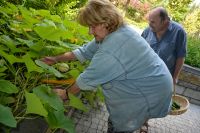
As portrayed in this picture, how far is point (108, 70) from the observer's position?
2.24m

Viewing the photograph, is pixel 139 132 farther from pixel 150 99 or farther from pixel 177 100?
pixel 150 99

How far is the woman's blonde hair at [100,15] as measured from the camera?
89.8 inches

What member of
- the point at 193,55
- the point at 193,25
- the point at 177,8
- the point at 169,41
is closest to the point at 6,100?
the point at 169,41

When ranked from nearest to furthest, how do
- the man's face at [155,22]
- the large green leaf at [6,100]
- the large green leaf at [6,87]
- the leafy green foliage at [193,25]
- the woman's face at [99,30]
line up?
the large green leaf at [6,87]
the large green leaf at [6,100]
the woman's face at [99,30]
the man's face at [155,22]
the leafy green foliage at [193,25]

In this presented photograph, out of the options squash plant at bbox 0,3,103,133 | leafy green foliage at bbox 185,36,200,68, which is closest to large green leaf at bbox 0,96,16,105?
squash plant at bbox 0,3,103,133

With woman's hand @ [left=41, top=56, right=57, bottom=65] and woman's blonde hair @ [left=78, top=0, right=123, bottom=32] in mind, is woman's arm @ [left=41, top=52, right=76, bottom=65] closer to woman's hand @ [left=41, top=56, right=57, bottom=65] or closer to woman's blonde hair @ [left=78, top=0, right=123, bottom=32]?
woman's hand @ [left=41, top=56, right=57, bottom=65]

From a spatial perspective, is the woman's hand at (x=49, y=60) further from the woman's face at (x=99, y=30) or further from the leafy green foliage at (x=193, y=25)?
the leafy green foliage at (x=193, y=25)

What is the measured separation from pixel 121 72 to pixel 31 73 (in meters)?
0.58

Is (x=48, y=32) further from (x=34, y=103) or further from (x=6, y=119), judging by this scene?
(x=6, y=119)

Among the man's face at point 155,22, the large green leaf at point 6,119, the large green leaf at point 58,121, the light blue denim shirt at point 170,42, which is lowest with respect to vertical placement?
the light blue denim shirt at point 170,42

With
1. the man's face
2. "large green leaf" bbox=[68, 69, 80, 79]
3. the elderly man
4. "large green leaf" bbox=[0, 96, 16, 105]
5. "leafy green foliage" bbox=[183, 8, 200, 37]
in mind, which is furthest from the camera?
"leafy green foliage" bbox=[183, 8, 200, 37]

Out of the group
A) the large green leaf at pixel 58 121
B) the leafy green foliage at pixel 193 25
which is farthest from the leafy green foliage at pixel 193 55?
the large green leaf at pixel 58 121

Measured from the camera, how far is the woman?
2.26 metres

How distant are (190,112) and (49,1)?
3.25 metres
